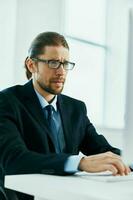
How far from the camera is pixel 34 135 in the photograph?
5.29ft

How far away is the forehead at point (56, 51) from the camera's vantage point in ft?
5.83

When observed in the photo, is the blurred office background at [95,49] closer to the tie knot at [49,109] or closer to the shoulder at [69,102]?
the shoulder at [69,102]

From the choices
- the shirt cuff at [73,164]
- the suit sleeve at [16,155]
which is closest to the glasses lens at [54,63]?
the suit sleeve at [16,155]

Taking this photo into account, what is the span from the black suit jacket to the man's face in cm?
7

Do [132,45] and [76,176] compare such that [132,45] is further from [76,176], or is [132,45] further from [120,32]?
[120,32]

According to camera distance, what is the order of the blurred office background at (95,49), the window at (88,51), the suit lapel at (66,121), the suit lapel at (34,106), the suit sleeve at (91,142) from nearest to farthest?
the suit lapel at (34,106) < the suit lapel at (66,121) < the suit sleeve at (91,142) < the blurred office background at (95,49) < the window at (88,51)

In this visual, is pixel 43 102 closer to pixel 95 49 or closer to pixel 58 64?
pixel 58 64

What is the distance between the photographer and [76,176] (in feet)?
3.97

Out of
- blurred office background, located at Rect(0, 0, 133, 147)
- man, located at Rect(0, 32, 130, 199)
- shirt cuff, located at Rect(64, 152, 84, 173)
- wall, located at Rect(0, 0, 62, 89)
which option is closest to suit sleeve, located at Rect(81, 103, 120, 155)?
man, located at Rect(0, 32, 130, 199)

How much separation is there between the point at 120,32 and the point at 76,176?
3060 mm

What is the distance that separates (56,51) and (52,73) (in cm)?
10

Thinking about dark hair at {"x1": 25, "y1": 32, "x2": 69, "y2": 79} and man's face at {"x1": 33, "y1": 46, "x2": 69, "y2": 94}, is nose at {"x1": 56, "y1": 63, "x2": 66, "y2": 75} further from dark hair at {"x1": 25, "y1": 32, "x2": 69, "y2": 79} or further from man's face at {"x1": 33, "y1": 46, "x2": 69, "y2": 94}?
dark hair at {"x1": 25, "y1": 32, "x2": 69, "y2": 79}

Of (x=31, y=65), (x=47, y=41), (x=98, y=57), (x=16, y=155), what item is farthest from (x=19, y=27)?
(x=16, y=155)

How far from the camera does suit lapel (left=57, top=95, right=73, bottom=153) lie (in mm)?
1729
